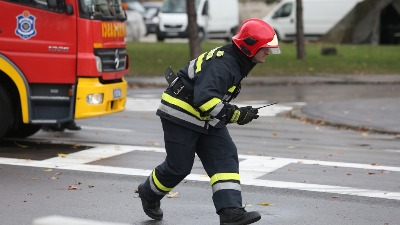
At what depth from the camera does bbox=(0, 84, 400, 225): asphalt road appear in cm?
800

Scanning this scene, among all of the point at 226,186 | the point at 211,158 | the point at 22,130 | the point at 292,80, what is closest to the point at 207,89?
the point at 211,158

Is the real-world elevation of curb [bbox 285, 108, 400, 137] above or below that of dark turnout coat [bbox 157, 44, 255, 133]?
below

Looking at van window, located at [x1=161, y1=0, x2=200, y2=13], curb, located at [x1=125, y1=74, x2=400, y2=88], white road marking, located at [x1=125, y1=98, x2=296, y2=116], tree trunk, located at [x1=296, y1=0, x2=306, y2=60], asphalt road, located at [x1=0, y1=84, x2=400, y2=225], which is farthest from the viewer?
van window, located at [x1=161, y1=0, x2=200, y2=13]

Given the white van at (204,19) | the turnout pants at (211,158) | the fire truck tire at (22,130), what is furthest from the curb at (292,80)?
the white van at (204,19)

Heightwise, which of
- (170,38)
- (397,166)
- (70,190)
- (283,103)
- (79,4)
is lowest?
(170,38)

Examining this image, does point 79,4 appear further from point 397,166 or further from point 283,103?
point 283,103

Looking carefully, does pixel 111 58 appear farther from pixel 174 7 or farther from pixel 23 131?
pixel 174 7

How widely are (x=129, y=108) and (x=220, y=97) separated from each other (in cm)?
1060

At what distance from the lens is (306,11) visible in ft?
134

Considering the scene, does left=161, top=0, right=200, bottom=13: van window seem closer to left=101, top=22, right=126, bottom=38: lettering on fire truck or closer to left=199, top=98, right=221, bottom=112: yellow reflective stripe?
left=101, top=22, right=126, bottom=38: lettering on fire truck

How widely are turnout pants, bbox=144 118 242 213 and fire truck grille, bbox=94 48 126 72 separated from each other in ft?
14.9

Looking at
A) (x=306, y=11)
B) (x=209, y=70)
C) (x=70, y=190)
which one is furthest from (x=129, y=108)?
(x=306, y=11)

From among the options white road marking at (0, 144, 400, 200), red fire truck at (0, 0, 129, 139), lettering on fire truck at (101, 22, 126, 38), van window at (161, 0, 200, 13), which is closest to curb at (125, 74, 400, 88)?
lettering on fire truck at (101, 22, 126, 38)

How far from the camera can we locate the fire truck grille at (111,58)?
11836 mm
